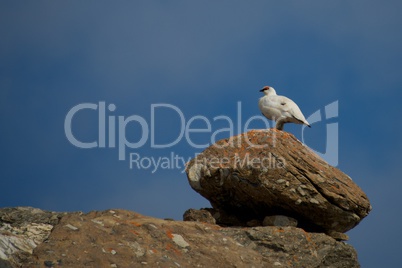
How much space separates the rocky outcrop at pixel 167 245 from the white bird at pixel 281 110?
5.06 meters

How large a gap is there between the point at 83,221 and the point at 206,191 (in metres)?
5.18

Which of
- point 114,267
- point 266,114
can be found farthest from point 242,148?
point 114,267

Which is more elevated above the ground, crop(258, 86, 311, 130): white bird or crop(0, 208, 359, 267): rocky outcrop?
crop(258, 86, 311, 130): white bird

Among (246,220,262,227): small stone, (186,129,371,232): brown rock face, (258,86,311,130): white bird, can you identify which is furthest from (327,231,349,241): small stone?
(258,86,311,130): white bird

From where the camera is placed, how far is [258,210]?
16516mm

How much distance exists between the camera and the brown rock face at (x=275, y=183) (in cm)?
1572

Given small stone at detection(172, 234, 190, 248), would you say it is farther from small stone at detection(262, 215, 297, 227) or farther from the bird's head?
the bird's head

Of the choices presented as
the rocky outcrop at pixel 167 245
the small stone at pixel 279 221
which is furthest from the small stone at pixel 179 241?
the small stone at pixel 279 221

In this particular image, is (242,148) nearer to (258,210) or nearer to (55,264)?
(258,210)

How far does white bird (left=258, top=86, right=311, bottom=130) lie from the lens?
19.1m

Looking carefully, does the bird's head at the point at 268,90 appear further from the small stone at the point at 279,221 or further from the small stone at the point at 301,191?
the small stone at the point at 279,221

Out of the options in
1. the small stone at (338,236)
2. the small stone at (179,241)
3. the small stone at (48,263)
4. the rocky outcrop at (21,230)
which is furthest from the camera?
the small stone at (338,236)

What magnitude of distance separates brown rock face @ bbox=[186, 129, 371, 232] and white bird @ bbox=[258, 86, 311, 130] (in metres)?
2.24

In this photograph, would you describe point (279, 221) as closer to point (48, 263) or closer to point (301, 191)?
point (301, 191)
